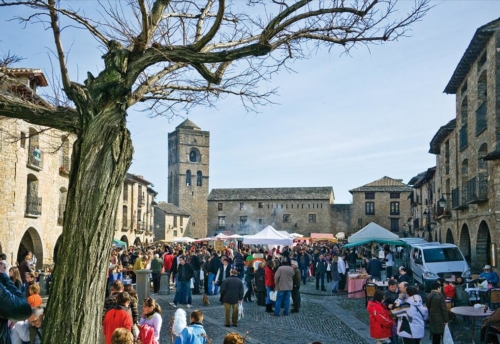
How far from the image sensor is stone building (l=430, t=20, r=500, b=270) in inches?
758

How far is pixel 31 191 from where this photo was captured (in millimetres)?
24484

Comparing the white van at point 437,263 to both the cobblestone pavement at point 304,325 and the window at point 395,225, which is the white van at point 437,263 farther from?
the window at point 395,225

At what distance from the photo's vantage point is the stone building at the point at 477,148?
63.2 feet

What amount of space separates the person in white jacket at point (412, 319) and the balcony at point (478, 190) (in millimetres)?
12453

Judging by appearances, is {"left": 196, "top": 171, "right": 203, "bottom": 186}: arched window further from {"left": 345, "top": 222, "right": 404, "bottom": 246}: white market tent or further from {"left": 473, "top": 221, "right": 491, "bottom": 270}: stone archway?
{"left": 473, "top": 221, "right": 491, "bottom": 270}: stone archway

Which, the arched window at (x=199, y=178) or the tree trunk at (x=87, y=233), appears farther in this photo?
the arched window at (x=199, y=178)

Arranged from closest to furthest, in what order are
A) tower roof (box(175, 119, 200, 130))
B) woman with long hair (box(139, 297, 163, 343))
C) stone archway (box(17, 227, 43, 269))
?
woman with long hair (box(139, 297, 163, 343))
stone archway (box(17, 227, 43, 269))
tower roof (box(175, 119, 200, 130))

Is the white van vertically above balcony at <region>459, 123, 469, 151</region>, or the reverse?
balcony at <region>459, 123, 469, 151</region>

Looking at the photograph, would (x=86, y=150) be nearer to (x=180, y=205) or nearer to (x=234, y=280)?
(x=234, y=280)

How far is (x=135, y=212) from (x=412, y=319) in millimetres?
42974

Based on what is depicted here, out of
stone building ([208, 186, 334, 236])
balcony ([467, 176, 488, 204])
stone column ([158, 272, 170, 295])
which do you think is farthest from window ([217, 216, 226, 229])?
balcony ([467, 176, 488, 204])

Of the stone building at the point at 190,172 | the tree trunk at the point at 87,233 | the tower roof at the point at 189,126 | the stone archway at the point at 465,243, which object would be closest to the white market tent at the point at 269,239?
the stone archway at the point at 465,243

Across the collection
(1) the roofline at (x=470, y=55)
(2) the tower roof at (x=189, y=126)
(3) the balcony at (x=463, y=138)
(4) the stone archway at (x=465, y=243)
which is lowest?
(4) the stone archway at (x=465, y=243)

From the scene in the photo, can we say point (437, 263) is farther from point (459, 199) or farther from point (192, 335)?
point (192, 335)
